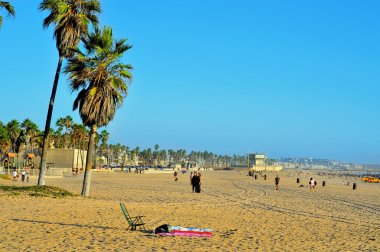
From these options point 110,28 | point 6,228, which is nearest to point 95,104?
point 110,28

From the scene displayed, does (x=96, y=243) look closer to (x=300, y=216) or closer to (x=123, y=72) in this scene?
(x=300, y=216)

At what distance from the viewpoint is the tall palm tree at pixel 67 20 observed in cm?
2294

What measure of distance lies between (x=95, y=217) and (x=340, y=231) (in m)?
8.66

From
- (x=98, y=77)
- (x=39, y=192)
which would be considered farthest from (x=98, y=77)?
(x=39, y=192)

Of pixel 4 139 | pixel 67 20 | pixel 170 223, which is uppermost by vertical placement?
pixel 67 20

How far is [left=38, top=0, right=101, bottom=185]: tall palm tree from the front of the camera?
22.9m

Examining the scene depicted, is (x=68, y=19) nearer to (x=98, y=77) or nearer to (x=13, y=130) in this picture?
(x=98, y=77)

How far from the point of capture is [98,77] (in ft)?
71.3

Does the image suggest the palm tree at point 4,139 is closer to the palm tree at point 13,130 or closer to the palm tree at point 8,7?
the palm tree at point 13,130

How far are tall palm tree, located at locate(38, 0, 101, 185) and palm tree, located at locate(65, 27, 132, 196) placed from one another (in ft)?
3.75

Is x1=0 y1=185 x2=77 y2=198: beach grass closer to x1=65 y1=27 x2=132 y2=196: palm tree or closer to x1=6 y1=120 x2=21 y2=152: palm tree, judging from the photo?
x1=65 y1=27 x2=132 y2=196: palm tree

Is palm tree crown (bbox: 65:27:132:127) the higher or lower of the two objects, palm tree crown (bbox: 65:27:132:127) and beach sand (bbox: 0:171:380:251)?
the higher

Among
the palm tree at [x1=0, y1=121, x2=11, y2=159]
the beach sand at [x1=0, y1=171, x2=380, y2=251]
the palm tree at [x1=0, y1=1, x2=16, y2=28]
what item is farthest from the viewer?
the palm tree at [x1=0, y1=121, x2=11, y2=159]

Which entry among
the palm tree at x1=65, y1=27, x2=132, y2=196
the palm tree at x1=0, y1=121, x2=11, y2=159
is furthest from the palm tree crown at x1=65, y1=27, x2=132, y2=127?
the palm tree at x1=0, y1=121, x2=11, y2=159
